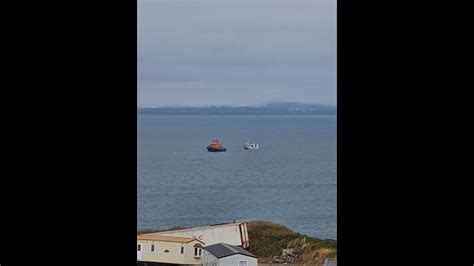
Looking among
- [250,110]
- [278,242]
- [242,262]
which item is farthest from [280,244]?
[250,110]

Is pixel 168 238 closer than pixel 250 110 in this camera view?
Yes

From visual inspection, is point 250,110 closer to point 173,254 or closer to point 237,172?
point 237,172

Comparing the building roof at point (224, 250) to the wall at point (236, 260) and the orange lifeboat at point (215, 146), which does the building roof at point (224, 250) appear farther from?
the orange lifeboat at point (215, 146)

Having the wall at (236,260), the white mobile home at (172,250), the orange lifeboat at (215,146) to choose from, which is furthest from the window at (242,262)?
the orange lifeboat at (215,146)
